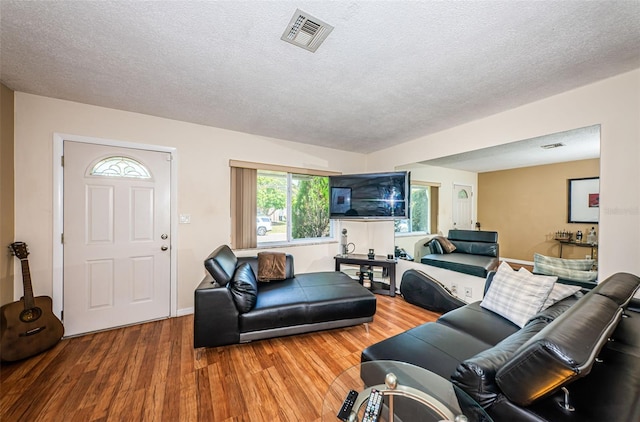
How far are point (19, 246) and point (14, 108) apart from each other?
4.26 feet

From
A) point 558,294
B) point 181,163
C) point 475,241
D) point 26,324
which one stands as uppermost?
point 181,163

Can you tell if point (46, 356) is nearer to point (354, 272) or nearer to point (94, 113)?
point (94, 113)

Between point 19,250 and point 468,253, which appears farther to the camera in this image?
point 468,253

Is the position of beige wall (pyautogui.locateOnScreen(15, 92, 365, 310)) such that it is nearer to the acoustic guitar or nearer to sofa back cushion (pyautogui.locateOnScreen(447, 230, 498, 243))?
the acoustic guitar

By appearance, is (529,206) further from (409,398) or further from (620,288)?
(409,398)

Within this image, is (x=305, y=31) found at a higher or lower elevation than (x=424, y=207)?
higher

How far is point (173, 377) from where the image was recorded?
5.96ft

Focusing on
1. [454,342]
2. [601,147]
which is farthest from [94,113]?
[601,147]

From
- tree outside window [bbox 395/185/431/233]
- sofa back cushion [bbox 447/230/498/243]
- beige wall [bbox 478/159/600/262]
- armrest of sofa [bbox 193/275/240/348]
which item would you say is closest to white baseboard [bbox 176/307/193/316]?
armrest of sofa [bbox 193/275/240/348]

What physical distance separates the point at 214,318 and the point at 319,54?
2.31 m

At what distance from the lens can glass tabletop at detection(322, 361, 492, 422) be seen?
3.40 ft

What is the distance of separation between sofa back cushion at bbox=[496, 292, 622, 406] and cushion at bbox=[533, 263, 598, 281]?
1426 mm

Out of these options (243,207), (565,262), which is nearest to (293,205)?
(243,207)

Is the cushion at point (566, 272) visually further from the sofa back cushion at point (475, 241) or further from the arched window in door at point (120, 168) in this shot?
the arched window in door at point (120, 168)
